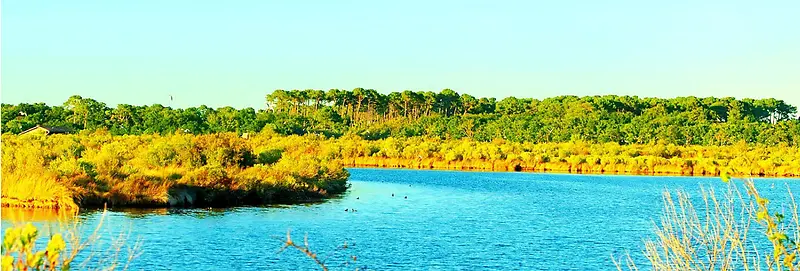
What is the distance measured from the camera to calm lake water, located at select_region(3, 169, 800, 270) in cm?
2219

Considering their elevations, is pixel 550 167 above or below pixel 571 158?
below

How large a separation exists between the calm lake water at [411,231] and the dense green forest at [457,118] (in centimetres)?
6062

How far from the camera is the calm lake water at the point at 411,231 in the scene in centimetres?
2219

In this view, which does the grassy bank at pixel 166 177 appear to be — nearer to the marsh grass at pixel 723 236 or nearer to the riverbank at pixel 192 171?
the riverbank at pixel 192 171

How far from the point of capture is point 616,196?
47562mm

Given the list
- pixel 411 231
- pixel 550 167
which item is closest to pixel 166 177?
pixel 411 231

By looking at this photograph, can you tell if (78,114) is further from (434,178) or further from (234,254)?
(234,254)

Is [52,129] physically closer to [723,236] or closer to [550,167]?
[550,167]

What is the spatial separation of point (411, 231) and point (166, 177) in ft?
38.5

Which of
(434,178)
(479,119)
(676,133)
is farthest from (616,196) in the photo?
(479,119)

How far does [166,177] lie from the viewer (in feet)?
118

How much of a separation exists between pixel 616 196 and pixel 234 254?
96.0 feet

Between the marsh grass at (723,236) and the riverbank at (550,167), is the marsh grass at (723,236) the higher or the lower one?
the lower one

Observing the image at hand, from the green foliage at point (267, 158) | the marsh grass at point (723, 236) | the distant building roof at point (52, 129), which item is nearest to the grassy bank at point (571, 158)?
the distant building roof at point (52, 129)
